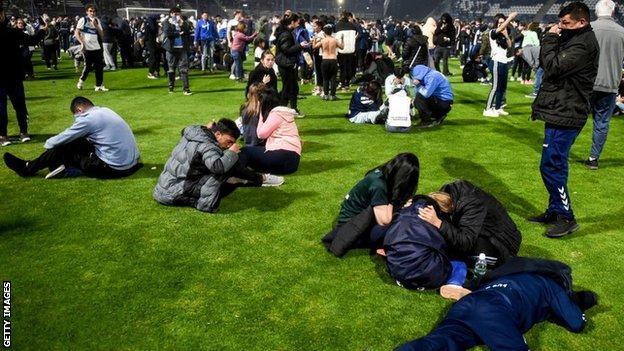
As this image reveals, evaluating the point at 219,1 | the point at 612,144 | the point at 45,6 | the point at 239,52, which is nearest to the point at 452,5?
the point at 219,1

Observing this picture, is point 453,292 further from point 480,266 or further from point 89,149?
point 89,149

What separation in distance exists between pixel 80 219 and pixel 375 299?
11.1 feet

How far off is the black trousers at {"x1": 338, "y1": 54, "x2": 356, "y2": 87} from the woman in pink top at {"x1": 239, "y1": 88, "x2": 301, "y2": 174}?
6950 mm

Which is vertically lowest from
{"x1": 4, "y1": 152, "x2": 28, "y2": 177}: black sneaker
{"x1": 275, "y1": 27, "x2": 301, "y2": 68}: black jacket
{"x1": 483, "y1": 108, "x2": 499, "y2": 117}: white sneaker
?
{"x1": 4, "y1": 152, "x2": 28, "y2": 177}: black sneaker

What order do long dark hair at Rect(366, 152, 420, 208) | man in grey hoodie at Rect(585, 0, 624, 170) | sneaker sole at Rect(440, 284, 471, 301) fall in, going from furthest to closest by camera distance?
man in grey hoodie at Rect(585, 0, 624, 170), long dark hair at Rect(366, 152, 420, 208), sneaker sole at Rect(440, 284, 471, 301)

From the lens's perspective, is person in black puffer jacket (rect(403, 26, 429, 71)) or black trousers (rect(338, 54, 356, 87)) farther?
black trousers (rect(338, 54, 356, 87))

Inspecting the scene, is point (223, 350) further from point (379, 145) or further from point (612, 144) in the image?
point (612, 144)

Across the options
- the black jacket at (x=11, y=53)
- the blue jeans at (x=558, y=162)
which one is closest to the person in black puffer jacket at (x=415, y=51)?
the blue jeans at (x=558, y=162)

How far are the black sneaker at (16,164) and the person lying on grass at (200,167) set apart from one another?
2.17m

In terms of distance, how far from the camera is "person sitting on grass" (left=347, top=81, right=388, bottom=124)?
369 inches

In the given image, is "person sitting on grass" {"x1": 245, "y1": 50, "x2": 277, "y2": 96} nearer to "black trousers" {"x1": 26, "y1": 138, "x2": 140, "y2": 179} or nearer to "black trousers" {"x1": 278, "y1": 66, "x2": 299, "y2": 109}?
"black trousers" {"x1": 278, "y1": 66, "x2": 299, "y2": 109}

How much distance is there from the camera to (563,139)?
14.4 ft

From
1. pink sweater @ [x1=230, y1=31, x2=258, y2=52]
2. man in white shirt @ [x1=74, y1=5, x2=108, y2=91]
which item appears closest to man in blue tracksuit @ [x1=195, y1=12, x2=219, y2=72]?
pink sweater @ [x1=230, y1=31, x2=258, y2=52]

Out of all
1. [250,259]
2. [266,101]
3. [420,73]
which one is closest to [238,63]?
[420,73]
